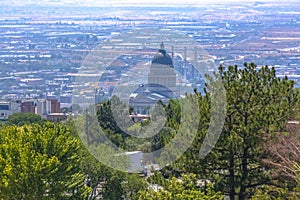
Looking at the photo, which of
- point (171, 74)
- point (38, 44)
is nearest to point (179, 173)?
point (171, 74)

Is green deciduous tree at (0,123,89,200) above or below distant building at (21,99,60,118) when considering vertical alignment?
above

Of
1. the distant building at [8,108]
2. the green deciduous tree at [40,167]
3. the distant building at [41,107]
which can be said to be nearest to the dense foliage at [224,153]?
the green deciduous tree at [40,167]

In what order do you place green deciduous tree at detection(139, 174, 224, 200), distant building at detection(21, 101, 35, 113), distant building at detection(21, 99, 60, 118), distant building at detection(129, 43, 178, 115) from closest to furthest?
green deciduous tree at detection(139, 174, 224, 200), distant building at detection(129, 43, 178, 115), distant building at detection(21, 99, 60, 118), distant building at detection(21, 101, 35, 113)

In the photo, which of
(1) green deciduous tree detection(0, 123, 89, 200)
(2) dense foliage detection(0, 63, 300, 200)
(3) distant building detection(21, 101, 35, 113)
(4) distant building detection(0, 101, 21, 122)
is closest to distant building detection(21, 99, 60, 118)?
(3) distant building detection(21, 101, 35, 113)

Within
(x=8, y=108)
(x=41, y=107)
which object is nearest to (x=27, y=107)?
(x=41, y=107)

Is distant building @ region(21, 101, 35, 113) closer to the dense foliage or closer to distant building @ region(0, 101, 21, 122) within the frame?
distant building @ region(0, 101, 21, 122)

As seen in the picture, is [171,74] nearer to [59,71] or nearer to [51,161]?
[51,161]

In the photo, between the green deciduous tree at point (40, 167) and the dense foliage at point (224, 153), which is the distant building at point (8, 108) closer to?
the dense foliage at point (224, 153)
